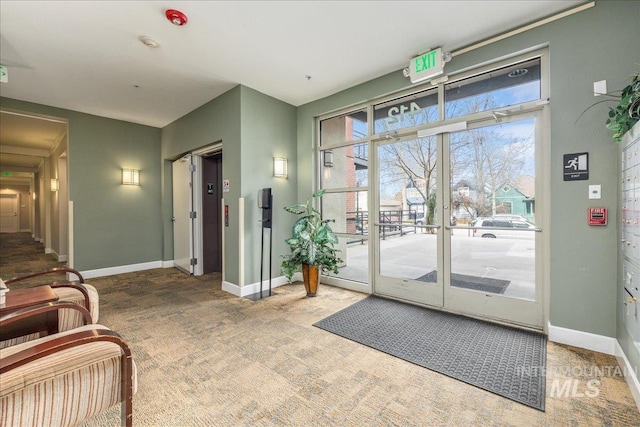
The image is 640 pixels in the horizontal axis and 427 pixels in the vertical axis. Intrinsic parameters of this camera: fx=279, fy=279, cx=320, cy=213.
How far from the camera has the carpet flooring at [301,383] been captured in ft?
5.46

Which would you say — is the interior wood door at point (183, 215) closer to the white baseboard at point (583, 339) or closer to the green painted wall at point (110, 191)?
the green painted wall at point (110, 191)

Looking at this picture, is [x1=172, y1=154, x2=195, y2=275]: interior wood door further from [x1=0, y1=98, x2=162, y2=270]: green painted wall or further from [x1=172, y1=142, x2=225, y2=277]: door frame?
[x1=0, y1=98, x2=162, y2=270]: green painted wall

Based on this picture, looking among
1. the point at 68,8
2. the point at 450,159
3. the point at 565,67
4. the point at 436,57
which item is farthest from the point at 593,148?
the point at 68,8

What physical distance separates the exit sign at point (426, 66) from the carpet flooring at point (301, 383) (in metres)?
2.91

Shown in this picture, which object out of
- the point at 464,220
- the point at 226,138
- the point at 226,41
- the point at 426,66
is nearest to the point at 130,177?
the point at 226,138

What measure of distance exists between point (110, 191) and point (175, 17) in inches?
159

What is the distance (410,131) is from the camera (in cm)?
356

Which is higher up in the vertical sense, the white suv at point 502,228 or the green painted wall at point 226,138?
the green painted wall at point 226,138

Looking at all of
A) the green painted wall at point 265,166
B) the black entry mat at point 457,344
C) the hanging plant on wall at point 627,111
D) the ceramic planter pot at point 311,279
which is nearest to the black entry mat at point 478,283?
the black entry mat at point 457,344

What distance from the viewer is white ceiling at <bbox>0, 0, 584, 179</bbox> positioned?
96.6 inches

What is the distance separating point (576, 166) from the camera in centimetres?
243

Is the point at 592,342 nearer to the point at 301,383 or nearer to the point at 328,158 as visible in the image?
the point at 301,383

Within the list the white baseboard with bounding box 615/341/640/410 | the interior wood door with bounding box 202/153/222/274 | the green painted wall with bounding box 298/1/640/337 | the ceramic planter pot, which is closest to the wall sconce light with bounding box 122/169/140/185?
the interior wood door with bounding box 202/153/222/274

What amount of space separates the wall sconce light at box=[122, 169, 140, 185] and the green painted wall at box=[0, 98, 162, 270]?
79 mm
